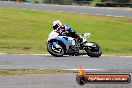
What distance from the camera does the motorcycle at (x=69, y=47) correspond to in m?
18.1

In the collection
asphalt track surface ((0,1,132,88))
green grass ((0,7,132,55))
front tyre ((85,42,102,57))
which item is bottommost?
green grass ((0,7,132,55))

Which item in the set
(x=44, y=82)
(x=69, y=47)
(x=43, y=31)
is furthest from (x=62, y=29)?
(x=43, y=31)

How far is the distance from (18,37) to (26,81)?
1543 centimetres

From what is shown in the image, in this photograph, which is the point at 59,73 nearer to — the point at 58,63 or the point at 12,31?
the point at 58,63

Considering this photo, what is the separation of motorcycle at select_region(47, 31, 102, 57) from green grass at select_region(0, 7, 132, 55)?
2.76m

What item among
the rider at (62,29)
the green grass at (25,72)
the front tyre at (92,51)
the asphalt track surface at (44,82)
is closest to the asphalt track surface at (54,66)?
the asphalt track surface at (44,82)

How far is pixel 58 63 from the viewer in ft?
51.6

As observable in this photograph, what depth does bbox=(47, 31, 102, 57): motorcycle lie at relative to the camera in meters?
18.1

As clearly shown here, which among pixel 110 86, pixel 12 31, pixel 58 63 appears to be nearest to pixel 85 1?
pixel 12 31

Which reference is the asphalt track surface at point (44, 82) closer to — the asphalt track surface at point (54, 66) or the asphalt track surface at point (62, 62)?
the asphalt track surface at point (54, 66)

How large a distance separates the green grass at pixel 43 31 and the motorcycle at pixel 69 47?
2764mm

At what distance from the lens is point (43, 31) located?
29.1 m

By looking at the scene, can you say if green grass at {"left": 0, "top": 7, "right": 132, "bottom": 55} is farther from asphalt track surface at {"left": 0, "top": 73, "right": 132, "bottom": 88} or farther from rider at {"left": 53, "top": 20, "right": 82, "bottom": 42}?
asphalt track surface at {"left": 0, "top": 73, "right": 132, "bottom": 88}

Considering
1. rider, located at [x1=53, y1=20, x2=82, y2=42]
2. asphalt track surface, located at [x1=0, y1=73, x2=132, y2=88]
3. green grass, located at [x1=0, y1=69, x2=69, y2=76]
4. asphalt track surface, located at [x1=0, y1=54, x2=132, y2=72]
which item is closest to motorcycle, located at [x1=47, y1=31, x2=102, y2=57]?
rider, located at [x1=53, y1=20, x2=82, y2=42]
